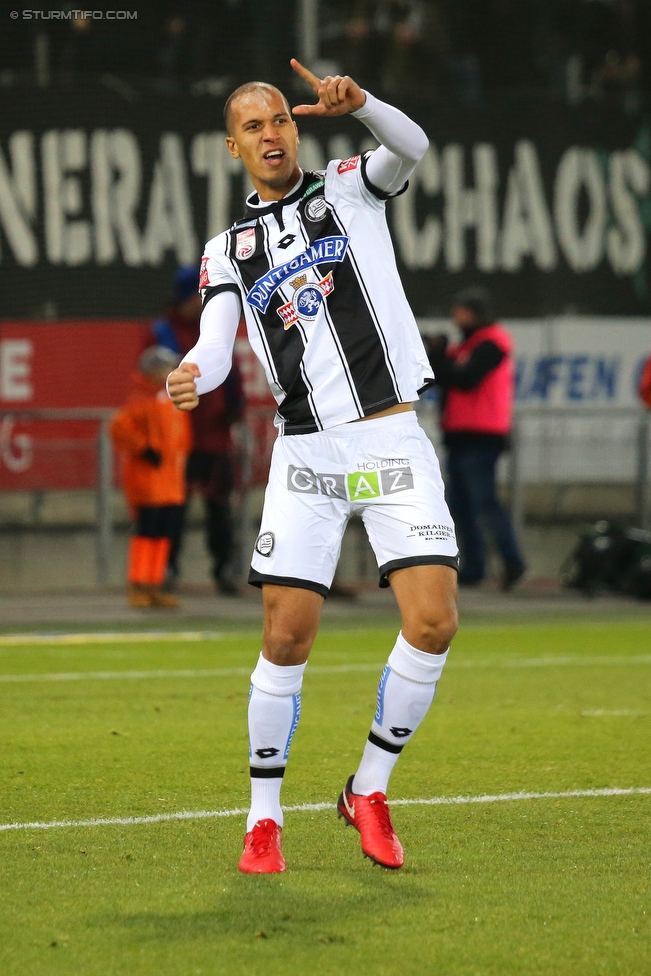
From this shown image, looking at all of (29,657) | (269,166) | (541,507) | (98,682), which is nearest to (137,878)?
(269,166)

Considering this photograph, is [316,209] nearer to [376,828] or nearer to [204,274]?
[204,274]

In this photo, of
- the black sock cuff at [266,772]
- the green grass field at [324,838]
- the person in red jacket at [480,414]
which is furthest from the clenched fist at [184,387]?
the person in red jacket at [480,414]

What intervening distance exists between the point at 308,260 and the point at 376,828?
65.9 inches

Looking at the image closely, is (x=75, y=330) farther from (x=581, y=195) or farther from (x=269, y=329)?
(x=269, y=329)

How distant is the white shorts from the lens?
4.68 meters

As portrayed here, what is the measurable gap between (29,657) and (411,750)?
377cm

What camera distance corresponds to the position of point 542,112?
16.5 metres

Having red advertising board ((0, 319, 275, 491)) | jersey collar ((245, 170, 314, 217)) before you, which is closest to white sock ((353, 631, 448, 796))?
jersey collar ((245, 170, 314, 217))

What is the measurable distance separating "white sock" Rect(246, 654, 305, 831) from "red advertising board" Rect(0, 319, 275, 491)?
9326 mm

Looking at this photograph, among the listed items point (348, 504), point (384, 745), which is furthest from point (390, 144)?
point (384, 745)

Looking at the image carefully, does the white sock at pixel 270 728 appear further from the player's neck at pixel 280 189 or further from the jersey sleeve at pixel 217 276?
the player's neck at pixel 280 189

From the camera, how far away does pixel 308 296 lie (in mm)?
4781

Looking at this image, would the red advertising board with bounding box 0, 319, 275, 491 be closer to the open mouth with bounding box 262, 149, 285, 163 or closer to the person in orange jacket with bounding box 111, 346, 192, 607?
the person in orange jacket with bounding box 111, 346, 192, 607

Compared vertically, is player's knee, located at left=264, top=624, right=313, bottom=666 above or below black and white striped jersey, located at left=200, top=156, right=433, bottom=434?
below
